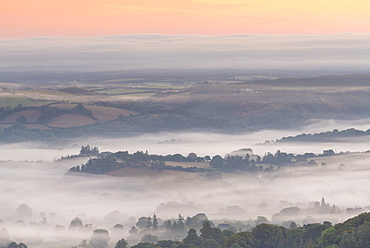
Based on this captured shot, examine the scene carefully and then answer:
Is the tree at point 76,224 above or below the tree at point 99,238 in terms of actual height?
above

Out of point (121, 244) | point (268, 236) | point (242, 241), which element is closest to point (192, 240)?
point (242, 241)

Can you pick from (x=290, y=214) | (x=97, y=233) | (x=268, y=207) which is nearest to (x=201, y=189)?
(x=268, y=207)

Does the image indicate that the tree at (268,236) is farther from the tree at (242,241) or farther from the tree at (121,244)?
the tree at (121,244)

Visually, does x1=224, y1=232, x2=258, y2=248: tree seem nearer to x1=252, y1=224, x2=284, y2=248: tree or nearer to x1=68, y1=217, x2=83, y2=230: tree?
x1=252, y1=224, x2=284, y2=248: tree

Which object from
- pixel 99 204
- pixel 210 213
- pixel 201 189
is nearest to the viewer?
pixel 210 213

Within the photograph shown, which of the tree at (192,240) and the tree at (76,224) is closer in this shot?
the tree at (192,240)

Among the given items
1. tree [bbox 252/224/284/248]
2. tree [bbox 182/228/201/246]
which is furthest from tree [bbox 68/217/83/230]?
tree [bbox 252/224/284/248]

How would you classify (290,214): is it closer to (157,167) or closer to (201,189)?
(201,189)

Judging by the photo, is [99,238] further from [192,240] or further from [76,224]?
[192,240]

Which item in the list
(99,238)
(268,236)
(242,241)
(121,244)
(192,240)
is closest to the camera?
(242,241)

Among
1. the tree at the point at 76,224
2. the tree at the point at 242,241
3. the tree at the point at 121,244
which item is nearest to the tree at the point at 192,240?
the tree at the point at 242,241

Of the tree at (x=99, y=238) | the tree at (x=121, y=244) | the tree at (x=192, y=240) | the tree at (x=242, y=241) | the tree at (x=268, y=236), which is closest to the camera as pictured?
the tree at (x=242, y=241)
